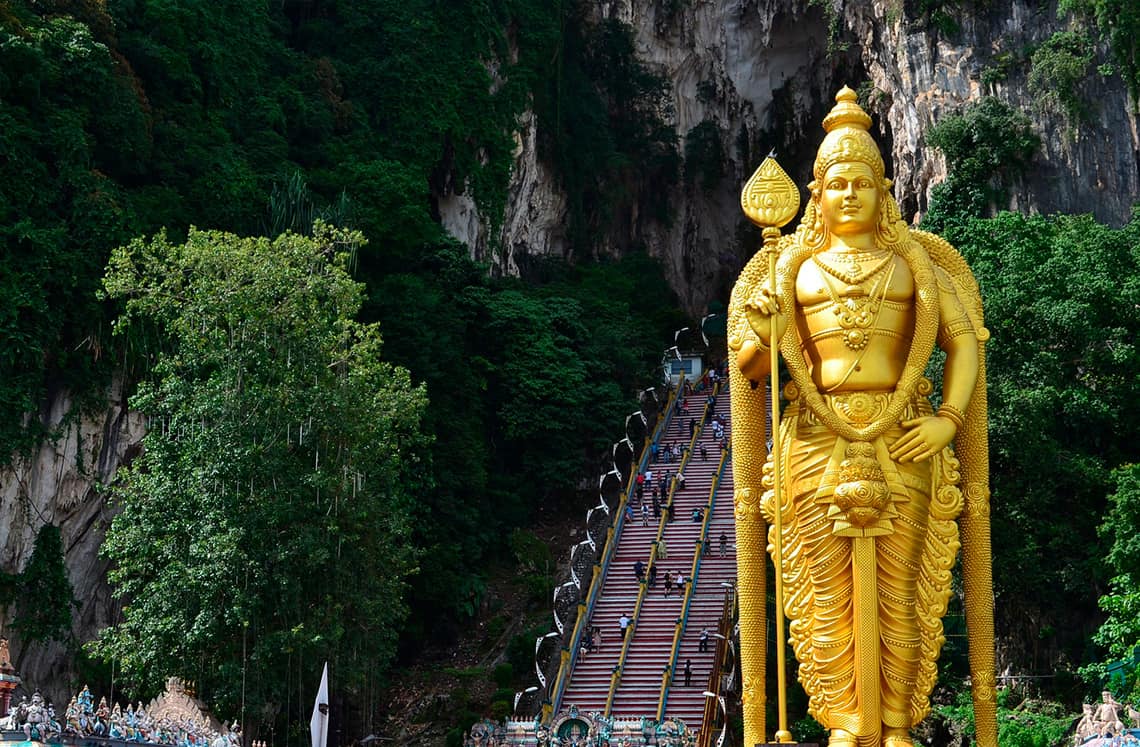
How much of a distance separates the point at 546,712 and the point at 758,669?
326 inches

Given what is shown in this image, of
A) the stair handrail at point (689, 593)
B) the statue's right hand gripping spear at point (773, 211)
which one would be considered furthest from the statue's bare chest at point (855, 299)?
the stair handrail at point (689, 593)

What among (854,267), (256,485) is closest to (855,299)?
(854,267)

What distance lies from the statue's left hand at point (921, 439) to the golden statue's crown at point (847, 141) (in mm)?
1951

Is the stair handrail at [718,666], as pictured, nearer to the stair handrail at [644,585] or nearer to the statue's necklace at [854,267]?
the stair handrail at [644,585]

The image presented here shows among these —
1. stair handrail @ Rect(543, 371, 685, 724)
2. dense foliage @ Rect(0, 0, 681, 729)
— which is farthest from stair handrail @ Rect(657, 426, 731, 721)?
dense foliage @ Rect(0, 0, 681, 729)

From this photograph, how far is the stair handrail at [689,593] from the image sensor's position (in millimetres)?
21203

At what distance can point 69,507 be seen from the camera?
2183 cm

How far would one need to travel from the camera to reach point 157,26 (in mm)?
25547

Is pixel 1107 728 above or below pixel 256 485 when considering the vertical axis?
below

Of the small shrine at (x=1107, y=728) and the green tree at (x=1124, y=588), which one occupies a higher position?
the green tree at (x=1124, y=588)

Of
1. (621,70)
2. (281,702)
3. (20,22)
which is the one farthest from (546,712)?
(621,70)

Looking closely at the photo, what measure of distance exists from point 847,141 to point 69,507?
1218 centimetres

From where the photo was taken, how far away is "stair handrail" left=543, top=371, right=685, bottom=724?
848 inches

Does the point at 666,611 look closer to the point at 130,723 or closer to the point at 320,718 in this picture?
the point at 320,718
